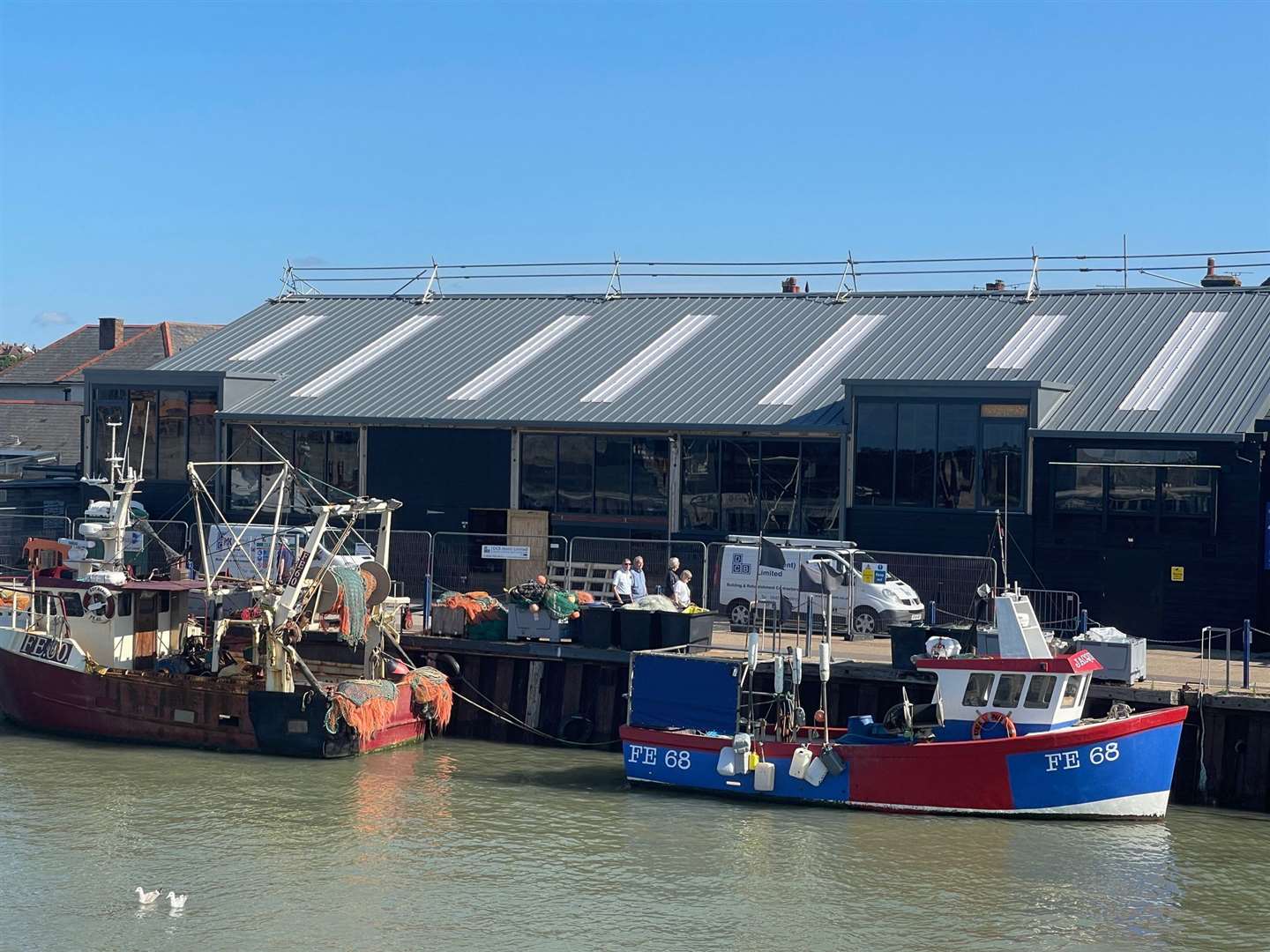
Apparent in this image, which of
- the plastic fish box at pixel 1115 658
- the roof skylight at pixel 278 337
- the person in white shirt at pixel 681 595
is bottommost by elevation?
the plastic fish box at pixel 1115 658

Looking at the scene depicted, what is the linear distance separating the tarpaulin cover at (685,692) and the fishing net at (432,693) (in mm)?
5381

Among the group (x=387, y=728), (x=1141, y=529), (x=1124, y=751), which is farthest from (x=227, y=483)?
(x=1124, y=751)

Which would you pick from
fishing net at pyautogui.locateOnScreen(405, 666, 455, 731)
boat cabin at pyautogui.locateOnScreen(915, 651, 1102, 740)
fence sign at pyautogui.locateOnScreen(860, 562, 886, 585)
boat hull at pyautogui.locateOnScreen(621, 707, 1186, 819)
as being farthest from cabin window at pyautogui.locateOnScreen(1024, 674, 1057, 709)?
fishing net at pyautogui.locateOnScreen(405, 666, 455, 731)

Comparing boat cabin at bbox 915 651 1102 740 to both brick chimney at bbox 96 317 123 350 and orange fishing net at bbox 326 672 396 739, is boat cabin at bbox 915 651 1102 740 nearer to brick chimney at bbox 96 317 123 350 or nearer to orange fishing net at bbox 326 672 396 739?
orange fishing net at bbox 326 672 396 739

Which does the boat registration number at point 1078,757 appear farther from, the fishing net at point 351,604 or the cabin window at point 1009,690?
the fishing net at point 351,604

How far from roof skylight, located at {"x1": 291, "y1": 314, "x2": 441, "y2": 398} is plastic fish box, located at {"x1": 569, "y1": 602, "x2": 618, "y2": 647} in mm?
17191

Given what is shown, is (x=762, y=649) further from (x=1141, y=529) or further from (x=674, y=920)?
(x=674, y=920)

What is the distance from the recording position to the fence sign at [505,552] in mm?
40094

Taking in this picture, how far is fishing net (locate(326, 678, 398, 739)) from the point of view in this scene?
32781mm

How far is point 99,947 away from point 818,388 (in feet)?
88.1

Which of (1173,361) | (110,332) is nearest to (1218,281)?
(1173,361)

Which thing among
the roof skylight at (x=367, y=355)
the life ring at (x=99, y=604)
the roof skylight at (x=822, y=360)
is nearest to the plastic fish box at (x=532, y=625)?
the life ring at (x=99, y=604)

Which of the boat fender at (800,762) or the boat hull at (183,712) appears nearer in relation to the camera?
the boat fender at (800,762)

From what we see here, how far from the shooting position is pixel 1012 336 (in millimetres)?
45219
